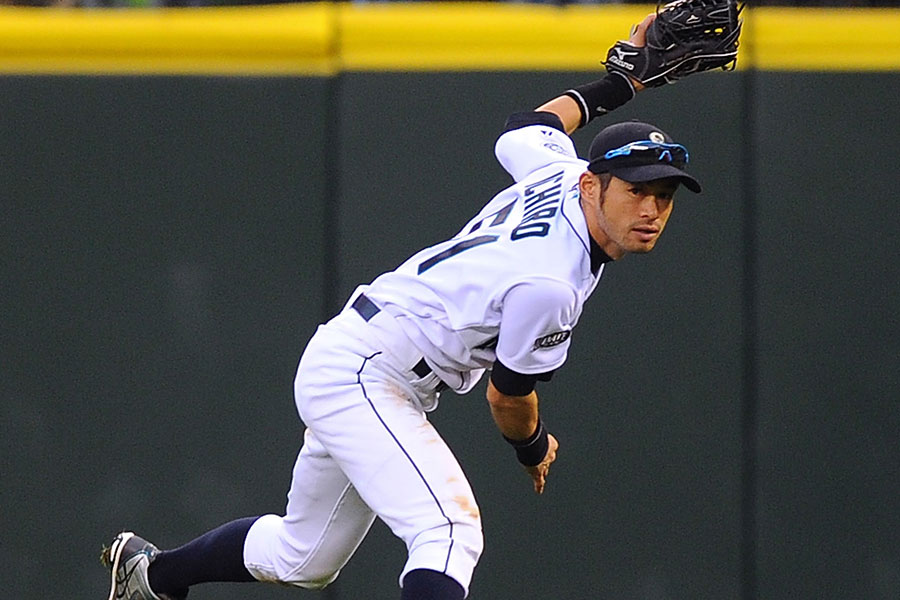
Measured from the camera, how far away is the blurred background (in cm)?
538

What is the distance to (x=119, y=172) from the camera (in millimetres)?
5387

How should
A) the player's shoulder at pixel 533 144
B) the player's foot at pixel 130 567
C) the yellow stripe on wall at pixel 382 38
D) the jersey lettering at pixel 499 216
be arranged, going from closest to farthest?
the jersey lettering at pixel 499 216 < the player's shoulder at pixel 533 144 < the player's foot at pixel 130 567 < the yellow stripe on wall at pixel 382 38

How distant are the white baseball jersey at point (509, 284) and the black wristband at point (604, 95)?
0.22 metres

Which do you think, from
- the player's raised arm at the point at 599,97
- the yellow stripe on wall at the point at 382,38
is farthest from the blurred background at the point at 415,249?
the player's raised arm at the point at 599,97

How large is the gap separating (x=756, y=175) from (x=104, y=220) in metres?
2.32

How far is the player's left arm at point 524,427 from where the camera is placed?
3924 mm

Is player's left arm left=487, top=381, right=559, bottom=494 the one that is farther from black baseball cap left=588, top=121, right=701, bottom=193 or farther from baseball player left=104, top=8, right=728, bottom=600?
Result: black baseball cap left=588, top=121, right=701, bottom=193

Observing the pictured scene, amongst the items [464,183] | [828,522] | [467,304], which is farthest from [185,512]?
[828,522]

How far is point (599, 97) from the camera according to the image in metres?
4.42

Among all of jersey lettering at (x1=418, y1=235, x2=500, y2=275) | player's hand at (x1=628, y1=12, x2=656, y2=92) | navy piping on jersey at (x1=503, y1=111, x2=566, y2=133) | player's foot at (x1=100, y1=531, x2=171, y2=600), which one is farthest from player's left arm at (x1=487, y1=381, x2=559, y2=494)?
player's foot at (x1=100, y1=531, x2=171, y2=600)

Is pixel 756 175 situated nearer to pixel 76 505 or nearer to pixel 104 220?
pixel 104 220

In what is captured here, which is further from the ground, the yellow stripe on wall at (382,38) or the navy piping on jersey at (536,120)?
the yellow stripe on wall at (382,38)

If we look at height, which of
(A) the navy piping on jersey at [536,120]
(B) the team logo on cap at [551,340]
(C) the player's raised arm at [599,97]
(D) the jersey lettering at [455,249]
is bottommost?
(B) the team logo on cap at [551,340]

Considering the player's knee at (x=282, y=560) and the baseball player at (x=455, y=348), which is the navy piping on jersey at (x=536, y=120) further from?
the player's knee at (x=282, y=560)
